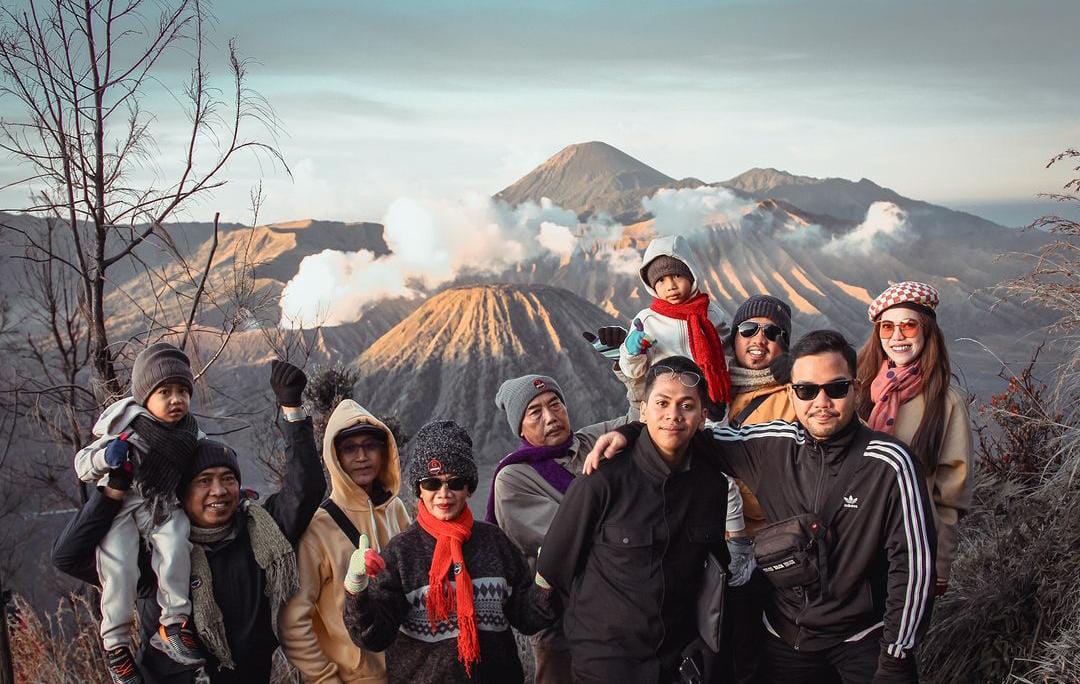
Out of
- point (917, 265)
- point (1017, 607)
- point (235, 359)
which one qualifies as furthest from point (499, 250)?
point (1017, 607)

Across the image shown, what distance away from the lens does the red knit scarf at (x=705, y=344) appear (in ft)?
11.0

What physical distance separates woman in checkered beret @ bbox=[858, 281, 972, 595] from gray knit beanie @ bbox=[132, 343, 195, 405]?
2.37 metres

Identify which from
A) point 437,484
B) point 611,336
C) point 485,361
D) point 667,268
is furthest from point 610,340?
point 485,361

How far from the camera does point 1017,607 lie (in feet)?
11.6

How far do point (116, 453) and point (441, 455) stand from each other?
0.95m

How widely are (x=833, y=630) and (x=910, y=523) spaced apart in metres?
0.41

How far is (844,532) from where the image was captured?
2457mm

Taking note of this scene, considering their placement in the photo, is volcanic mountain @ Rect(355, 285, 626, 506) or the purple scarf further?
volcanic mountain @ Rect(355, 285, 626, 506)

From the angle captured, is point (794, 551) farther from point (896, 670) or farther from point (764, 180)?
point (764, 180)

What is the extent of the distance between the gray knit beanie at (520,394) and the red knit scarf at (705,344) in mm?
585

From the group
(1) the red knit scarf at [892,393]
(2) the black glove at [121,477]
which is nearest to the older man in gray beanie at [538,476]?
(1) the red knit scarf at [892,393]

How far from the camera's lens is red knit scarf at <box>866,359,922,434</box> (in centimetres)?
294

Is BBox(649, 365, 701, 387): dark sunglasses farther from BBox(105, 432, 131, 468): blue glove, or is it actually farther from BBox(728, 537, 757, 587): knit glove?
BBox(105, 432, 131, 468): blue glove

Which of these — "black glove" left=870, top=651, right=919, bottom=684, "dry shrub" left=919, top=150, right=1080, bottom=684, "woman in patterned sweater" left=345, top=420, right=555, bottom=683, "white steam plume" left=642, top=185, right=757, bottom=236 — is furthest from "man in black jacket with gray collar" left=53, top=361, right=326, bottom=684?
"white steam plume" left=642, top=185, right=757, bottom=236
